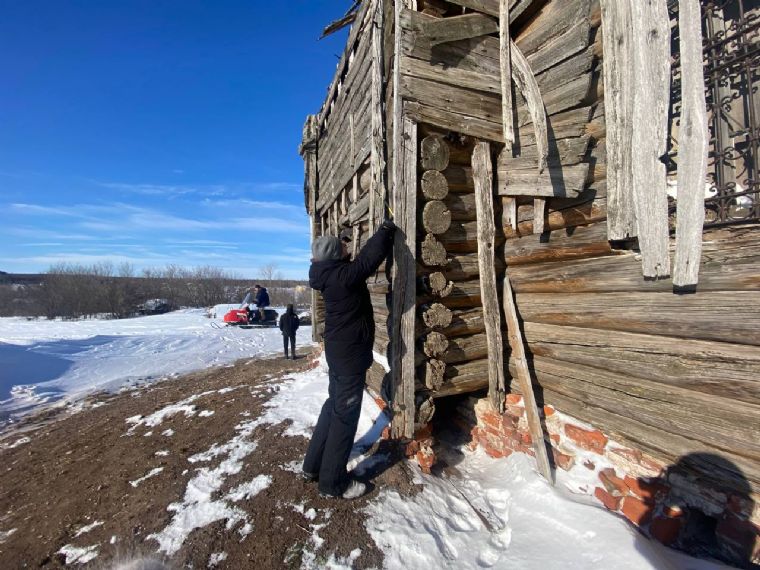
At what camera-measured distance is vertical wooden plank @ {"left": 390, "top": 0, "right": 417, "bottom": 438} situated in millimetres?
3439

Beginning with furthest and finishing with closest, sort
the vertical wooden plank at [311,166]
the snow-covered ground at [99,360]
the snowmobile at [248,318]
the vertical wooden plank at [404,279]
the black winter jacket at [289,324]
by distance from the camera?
the snowmobile at [248,318]
the black winter jacket at [289,324]
the vertical wooden plank at [311,166]
the snow-covered ground at [99,360]
the vertical wooden plank at [404,279]

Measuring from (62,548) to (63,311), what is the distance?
39609mm

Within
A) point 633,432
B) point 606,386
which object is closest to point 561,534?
A: point 633,432

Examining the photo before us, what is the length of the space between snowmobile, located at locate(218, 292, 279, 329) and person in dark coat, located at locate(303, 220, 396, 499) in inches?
667

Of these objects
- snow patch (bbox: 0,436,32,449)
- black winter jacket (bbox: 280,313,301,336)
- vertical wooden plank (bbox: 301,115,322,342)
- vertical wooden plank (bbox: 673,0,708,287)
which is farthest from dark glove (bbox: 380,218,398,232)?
black winter jacket (bbox: 280,313,301,336)

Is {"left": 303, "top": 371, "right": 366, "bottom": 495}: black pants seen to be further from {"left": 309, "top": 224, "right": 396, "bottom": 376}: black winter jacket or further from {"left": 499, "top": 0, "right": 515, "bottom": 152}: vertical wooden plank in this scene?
{"left": 499, "top": 0, "right": 515, "bottom": 152}: vertical wooden plank

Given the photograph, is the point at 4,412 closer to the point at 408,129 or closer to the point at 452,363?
the point at 452,363

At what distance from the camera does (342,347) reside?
3.07 meters

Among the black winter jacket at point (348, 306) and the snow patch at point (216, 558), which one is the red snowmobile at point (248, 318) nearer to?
the black winter jacket at point (348, 306)

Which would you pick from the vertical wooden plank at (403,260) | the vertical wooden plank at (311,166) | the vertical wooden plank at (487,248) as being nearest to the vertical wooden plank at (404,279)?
the vertical wooden plank at (403,260)

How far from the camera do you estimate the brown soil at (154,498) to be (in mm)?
2467

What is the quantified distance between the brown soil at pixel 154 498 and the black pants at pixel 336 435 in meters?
0.16

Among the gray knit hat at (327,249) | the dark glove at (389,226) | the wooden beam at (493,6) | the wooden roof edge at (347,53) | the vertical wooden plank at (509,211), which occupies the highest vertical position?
the wooden roof edge at (347,53)

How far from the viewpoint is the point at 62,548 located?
2.57 metres
